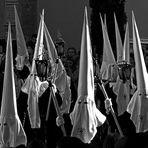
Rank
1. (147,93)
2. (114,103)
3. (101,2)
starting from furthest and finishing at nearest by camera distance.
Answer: (101,2), (114,103), (147,93)

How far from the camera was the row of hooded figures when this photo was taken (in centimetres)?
541

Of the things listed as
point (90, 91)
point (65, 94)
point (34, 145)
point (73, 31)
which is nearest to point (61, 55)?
point (65, 94)

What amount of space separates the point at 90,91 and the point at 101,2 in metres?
6.60

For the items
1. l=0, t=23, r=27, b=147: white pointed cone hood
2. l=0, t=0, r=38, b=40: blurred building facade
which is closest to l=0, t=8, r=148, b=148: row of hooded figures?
l=0, t=23, r=27, b=147: white pointed cone hood

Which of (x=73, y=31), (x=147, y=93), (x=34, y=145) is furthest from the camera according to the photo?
(x=73, y=31)

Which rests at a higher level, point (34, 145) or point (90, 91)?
point (90, 91)

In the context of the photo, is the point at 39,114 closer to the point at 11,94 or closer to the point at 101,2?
the point at 11,94

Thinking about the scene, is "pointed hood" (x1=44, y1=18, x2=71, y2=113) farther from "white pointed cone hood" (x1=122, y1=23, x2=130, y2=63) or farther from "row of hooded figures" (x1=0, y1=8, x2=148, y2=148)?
"white pointed cone hood" (x1=122, y1=23, x2=130, y2=63)

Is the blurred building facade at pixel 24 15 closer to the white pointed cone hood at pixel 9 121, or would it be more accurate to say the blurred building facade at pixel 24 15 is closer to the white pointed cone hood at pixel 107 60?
the white pointed cone hood at pixel 107 60

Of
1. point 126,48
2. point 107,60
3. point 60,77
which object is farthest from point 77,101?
point 126,48

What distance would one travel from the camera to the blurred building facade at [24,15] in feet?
43.9

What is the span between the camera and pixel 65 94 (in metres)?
7.38

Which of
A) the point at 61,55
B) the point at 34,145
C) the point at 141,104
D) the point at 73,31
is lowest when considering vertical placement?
the point at 34,145

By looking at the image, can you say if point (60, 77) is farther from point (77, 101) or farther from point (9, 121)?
point (9, 121)
